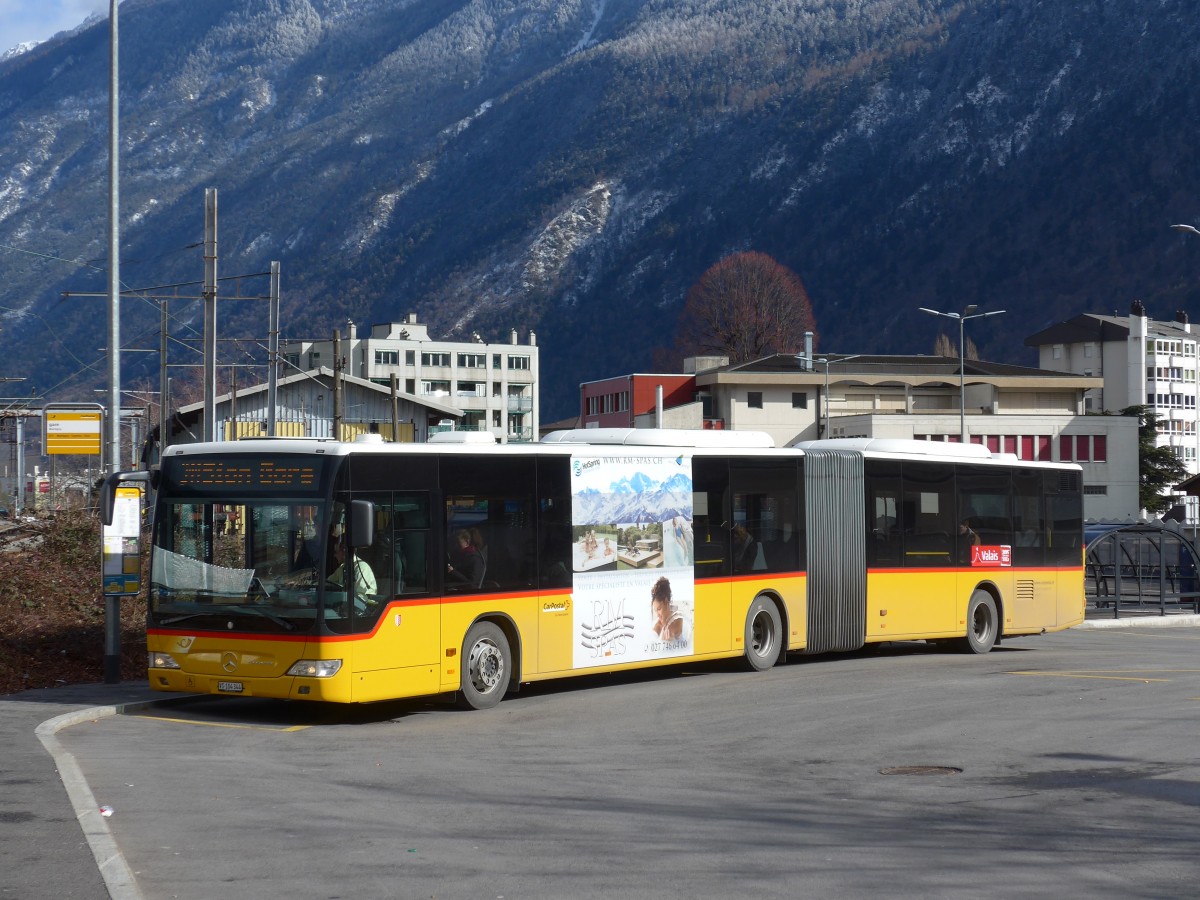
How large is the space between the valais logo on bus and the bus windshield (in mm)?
12316

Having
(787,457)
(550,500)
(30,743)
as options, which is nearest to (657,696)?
(550,500)

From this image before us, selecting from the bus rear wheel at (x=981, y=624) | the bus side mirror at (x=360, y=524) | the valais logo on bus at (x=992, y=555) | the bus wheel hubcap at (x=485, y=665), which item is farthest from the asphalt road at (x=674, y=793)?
the valais logo on bus at (x=992, y=555)

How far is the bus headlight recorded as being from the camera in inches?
607

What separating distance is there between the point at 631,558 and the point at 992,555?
8047mm

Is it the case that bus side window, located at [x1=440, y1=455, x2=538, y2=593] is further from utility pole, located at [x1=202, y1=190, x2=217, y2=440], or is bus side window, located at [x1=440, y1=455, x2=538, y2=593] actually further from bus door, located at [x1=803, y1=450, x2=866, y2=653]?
utility pole, located at [x1=202, y1=190, x2=217, y2=440]

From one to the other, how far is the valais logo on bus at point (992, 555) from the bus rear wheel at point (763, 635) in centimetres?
456

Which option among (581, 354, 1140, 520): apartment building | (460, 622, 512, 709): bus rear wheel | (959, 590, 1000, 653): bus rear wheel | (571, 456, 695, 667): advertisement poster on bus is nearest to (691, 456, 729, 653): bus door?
(571, 456, 695, 667): advertisement poster on bus

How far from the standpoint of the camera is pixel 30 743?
13453 mm

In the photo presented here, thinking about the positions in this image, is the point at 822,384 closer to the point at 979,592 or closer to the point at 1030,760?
the point at 979,592

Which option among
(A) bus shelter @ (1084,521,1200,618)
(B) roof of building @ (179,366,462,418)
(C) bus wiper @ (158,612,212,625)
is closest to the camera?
(C) bus wiper @ (158,612,212,625)

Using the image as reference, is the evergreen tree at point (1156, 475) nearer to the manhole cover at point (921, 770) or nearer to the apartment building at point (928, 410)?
the apartment building at point (928, 410)

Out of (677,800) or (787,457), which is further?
(787,457)

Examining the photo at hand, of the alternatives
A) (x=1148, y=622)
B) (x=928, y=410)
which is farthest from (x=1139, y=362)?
(x=1148, y=622)

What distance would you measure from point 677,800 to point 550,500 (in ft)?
23.2
